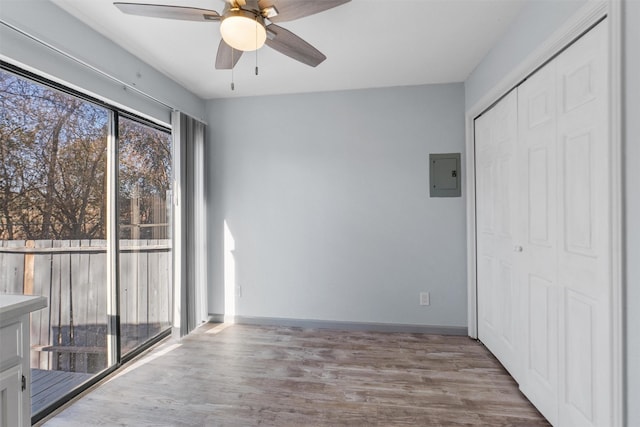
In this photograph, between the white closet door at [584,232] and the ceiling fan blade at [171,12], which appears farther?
the ceiling fan blade at [171,12]

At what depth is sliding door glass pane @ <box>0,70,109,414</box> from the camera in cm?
172

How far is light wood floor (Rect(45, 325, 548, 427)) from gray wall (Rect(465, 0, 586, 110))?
219 centimetres

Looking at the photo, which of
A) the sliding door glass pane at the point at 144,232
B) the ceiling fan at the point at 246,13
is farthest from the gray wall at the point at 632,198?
the sliding door glass pane at the point at 144,232

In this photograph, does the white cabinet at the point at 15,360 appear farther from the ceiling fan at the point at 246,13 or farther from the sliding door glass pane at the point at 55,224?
the ceiling fan at the point at 246,13

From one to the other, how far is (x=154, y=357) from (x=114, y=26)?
2543 mm

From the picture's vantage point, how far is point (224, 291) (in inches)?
133

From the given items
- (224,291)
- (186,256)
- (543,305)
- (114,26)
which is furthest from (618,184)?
(224,291)

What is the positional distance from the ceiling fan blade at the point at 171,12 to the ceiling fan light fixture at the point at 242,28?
0.28 ft

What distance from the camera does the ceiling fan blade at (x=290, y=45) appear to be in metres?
1.61

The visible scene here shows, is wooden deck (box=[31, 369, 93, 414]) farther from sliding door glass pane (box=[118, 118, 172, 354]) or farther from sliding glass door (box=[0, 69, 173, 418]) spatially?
sliding door glass pane (box=[118, 118, 172, 354])

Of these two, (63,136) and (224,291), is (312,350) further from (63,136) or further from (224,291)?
(63,136)

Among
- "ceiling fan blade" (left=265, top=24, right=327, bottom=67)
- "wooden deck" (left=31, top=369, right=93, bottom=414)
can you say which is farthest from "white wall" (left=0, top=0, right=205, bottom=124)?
"wooden deck" (left=31, top=369, right=93, bottom=414)

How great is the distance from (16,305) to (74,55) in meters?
1.70

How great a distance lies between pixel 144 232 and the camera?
2.74 metres
